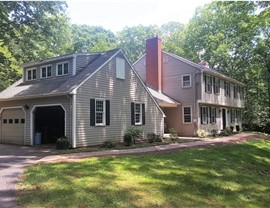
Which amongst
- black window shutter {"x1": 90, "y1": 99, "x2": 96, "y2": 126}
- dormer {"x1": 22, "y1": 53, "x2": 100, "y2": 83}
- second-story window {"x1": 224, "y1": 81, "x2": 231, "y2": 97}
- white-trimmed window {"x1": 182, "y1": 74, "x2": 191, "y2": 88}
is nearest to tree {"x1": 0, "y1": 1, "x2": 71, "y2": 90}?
dormer {"x1": 22, "y1": 53, "x2": 100, "y2": 83}

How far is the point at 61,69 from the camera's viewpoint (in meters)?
17.5

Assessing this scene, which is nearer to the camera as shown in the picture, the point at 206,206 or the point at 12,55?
the point at 206,206

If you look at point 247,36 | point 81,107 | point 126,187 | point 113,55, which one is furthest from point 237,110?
point 126,187

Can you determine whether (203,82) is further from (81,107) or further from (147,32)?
(147,32)

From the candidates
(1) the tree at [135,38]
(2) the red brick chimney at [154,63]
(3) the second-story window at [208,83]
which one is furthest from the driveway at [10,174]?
(1) the tree at [135,38]

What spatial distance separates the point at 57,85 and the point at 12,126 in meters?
4.45

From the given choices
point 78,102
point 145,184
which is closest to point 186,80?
point 78,102

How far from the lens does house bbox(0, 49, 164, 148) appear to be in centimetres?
1508

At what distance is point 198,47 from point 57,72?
28.2 meters

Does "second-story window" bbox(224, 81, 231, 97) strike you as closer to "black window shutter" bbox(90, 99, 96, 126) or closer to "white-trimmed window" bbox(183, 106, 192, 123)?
"white-trimmed window" bbox(183, 106, 192, 123)

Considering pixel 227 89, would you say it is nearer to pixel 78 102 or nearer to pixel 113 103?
pixel 113 103

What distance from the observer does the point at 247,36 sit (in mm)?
31719

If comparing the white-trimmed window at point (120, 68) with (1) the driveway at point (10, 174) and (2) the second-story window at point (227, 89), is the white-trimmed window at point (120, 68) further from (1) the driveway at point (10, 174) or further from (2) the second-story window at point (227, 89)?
Answer: (2) the second-story window at point (227, 89)

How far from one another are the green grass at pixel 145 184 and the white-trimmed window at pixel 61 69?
7.83 meters
